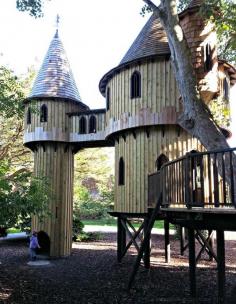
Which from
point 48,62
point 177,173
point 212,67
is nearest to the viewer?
point 177,173

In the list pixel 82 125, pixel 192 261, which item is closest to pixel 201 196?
pixel 192 261

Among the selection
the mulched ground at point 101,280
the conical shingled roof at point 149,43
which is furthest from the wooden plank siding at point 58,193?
the conical shingled roof at point 149,43

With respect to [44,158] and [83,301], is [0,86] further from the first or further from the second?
[44,158]

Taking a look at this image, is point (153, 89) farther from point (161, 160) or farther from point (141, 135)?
point (161, 160)

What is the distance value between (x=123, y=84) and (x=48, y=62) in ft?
24.1

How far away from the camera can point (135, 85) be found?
51.0ft

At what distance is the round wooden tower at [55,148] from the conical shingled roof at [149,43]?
505 centimetres

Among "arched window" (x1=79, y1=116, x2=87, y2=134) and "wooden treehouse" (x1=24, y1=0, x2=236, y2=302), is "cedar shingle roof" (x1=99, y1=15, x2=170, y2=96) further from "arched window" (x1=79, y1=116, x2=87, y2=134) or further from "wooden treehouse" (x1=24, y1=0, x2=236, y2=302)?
"arched window" (x1=79, y1=116, x2=87, y2=134)

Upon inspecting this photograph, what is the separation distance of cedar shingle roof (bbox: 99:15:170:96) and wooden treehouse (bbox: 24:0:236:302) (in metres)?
0.05

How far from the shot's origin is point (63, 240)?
19078 mm

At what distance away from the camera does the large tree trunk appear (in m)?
9.38

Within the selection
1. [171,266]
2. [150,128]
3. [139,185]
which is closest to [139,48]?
[150,128]

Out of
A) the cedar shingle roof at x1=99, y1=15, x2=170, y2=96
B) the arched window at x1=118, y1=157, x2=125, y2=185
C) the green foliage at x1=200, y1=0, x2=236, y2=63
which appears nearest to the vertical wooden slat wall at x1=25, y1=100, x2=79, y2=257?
the cedar shingle roof at x1=99, y1=15, x2=170, y2=96

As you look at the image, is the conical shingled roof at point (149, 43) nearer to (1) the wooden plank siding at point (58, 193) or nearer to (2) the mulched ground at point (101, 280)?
(1) the wooden plank siding at point (58, 193)
